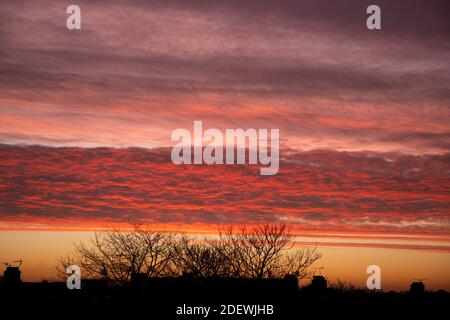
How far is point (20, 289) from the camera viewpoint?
45.4 m
